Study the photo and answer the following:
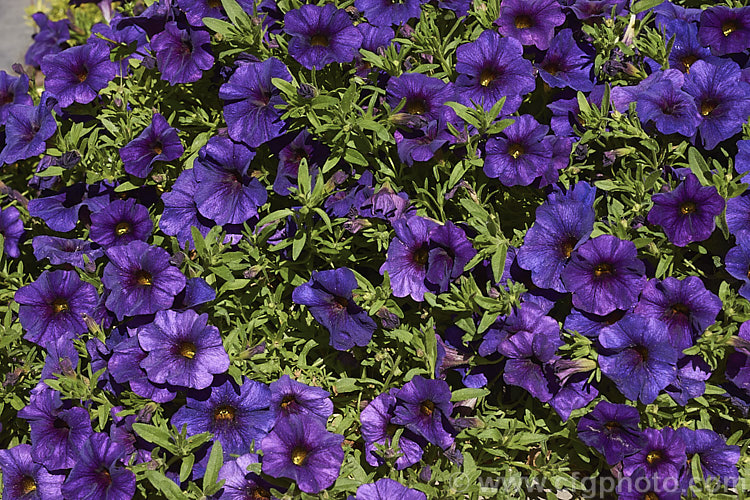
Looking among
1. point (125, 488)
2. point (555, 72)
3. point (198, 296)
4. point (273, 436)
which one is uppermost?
point (555, 72)

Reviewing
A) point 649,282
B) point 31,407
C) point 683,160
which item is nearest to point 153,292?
point 31,407

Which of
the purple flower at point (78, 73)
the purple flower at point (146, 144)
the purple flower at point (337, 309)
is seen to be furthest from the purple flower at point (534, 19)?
the purple flower at point (78, 73)

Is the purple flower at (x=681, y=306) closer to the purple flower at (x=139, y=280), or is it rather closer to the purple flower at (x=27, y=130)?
the purple flower at (x=139, y=280)

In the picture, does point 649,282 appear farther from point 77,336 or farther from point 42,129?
point 42,129

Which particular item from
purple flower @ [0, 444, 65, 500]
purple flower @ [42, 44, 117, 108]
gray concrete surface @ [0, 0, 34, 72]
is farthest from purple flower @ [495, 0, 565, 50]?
gray concrete surface @ [0, 0, 34, 72]

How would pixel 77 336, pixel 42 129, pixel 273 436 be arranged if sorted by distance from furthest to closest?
pixel 42 129 < pixel 77 336 < pixel 273 436

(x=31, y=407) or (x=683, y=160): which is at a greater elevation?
(x=683, y=160)
